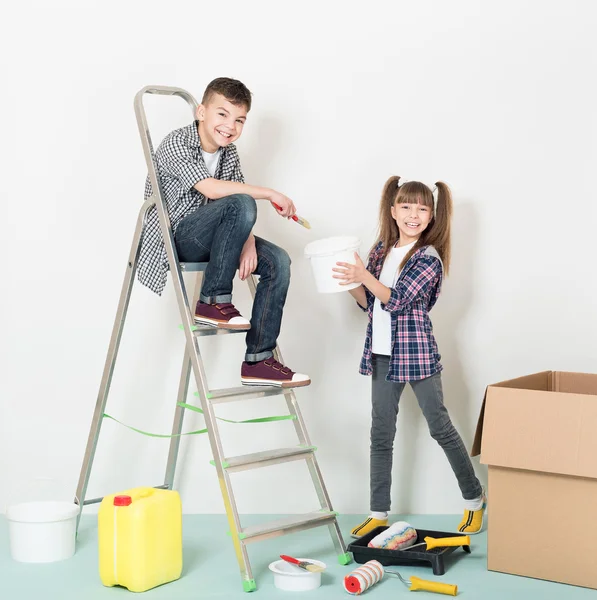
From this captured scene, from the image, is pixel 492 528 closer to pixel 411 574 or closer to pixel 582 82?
pixel 411 574

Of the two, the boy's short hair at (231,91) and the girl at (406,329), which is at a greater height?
the boy's short hair at (231,91)

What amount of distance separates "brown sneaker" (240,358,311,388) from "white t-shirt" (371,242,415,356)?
1.54 ft

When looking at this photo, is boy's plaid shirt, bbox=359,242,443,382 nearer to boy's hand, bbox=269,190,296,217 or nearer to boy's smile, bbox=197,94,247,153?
boy's hand, bbox=269,190,296,217

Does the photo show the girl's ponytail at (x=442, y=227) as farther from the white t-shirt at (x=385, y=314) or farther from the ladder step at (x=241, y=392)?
the ladder step at (x=241, y=392)

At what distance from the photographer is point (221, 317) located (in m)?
2.70

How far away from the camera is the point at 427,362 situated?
3043 millimetres

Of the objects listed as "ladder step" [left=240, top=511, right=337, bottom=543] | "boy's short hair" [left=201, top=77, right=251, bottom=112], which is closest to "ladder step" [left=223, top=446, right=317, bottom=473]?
"ladder step" [left=240, top=511, right=337, bottom=543]

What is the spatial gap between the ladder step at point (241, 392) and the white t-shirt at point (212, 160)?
2.44ft

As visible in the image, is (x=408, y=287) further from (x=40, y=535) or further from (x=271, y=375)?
(x=40, y=535)

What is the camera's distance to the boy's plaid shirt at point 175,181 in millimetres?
2791

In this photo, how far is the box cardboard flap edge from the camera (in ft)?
8.22

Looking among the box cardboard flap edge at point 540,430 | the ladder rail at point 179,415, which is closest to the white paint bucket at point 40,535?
the ladder rail at point 179,415

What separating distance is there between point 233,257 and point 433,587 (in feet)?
3.81

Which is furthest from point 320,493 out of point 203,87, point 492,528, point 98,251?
point 203,87
